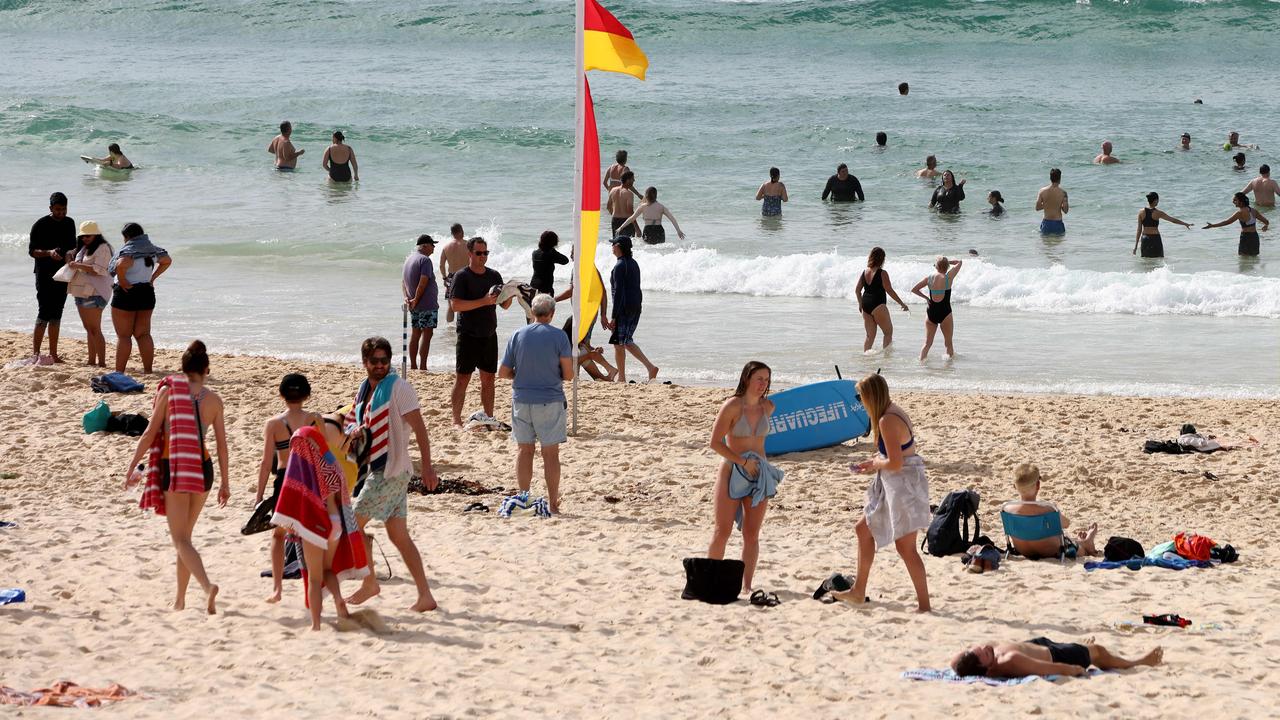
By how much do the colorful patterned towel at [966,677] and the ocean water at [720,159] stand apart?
697 cm

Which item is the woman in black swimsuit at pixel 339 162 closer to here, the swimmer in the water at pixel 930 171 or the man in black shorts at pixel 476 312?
the swimmer in the water at pixel 930 171

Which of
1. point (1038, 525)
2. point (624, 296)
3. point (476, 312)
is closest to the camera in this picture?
point (1038, 525)

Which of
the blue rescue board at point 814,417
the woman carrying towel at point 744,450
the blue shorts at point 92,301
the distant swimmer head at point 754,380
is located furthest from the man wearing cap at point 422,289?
the distant swimmer head at point 754,380

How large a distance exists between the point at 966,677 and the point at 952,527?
2.15 metres

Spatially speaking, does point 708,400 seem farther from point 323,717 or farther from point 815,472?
point 323,717

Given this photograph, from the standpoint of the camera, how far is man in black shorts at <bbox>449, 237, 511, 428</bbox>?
959 cm

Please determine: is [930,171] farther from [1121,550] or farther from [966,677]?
[966,677]

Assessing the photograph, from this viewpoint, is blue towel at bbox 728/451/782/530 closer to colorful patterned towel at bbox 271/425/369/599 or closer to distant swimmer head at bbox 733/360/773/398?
distant swimmer head at bbox 733/360/773/398

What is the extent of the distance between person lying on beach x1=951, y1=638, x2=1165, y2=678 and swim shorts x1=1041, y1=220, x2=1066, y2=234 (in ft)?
49.8

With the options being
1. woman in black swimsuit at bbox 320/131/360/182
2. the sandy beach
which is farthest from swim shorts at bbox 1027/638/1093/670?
woman in black swimsuit at bbox 320/131/360/182

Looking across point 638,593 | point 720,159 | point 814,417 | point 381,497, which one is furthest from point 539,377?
point 720,159

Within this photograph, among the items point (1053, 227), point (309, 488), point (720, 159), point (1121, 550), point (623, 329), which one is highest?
point (720, 159)

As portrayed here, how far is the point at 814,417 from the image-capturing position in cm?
975

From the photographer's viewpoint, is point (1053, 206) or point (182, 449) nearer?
point (182, 449)
